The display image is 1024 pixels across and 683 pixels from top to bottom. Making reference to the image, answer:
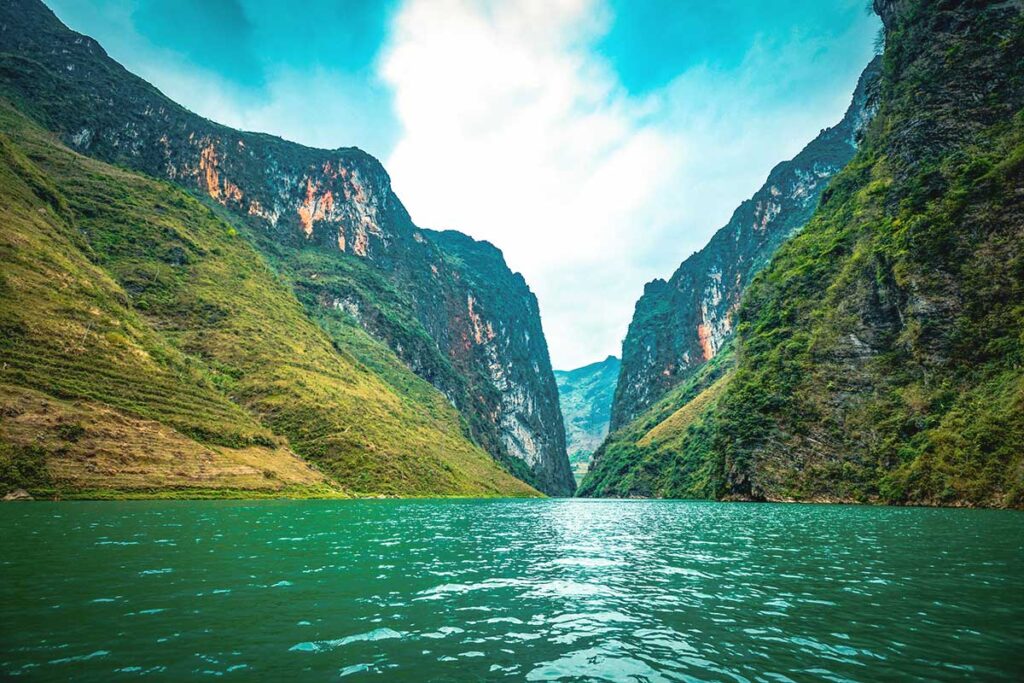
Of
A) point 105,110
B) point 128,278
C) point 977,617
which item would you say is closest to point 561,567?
point 977,617

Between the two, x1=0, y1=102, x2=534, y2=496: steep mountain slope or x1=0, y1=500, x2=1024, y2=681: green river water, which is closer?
x1=0, y1=500, x2=1024, y2=681: green river water

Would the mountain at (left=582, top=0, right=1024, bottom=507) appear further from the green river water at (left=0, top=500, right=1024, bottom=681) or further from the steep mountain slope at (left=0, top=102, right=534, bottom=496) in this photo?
the steep mountain slope at (left=0, top=102, right=534, bottom=496)

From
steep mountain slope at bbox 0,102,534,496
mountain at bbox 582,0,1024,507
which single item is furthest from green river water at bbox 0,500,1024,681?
mountain at bbox 582,0,1024,507

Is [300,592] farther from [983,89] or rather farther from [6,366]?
[983,89]

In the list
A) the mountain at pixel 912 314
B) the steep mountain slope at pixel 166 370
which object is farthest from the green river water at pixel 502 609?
the mountain at pixel 912 314

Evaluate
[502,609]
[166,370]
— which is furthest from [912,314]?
[166,370]

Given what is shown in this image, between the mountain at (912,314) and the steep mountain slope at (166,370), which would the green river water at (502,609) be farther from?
the mountain at (912,314)
